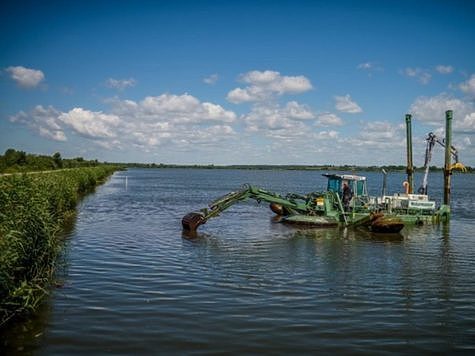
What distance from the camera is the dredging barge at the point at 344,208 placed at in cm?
2664

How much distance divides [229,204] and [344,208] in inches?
294

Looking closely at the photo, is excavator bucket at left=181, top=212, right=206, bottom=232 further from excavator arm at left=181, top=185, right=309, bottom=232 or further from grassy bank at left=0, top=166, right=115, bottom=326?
grassy bank at left=0, top=166, right=115, bottom=326

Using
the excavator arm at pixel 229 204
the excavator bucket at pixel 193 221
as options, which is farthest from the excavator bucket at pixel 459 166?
the excavator bucket at pixel 193 221

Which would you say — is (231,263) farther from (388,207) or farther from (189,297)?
(388,207)

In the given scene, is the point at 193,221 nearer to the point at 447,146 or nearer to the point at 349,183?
the point at 349,183

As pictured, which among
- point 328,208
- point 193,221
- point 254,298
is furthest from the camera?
point 328,208

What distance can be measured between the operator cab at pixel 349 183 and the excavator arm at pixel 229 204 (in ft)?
7.67

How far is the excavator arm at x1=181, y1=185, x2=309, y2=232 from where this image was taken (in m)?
25.8

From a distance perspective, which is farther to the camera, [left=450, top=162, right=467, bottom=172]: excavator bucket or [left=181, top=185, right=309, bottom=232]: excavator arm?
[left=450, top=162, right=467, bottom=172]: excavator bucket

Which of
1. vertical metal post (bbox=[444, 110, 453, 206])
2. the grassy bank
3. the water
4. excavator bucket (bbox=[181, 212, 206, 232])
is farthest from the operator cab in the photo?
the grassy bank

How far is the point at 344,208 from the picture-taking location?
29750 mm

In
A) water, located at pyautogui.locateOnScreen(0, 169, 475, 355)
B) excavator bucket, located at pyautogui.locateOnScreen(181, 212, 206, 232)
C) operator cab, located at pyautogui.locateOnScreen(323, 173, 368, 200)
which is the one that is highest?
operator cab, located at pyautogui.locateOnScreen(323, 173, 368, 200)

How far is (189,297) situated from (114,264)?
16.2ft

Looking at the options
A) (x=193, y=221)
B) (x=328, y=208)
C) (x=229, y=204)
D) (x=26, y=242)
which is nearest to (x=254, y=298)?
(x=26, y=242)
